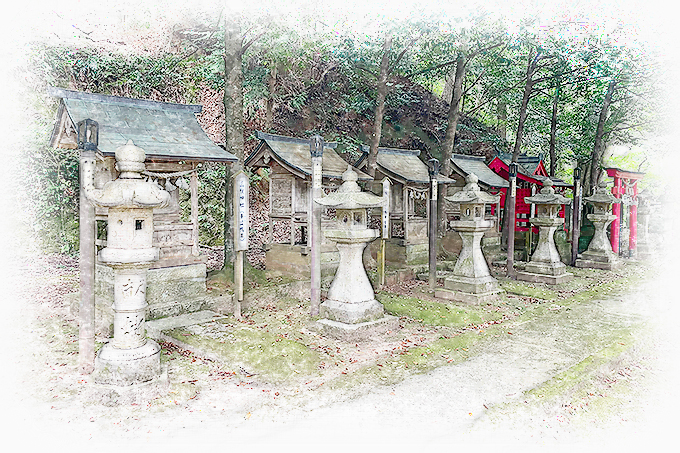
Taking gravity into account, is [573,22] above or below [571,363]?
above

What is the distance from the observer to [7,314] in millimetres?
9344

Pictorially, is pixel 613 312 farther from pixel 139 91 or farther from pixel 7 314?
pixel 139 91

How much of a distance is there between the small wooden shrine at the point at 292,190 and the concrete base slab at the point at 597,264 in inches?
326

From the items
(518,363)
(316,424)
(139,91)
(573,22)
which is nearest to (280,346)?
(316,424)

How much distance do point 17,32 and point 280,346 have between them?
14.0 metres

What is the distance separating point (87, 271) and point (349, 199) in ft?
13.5

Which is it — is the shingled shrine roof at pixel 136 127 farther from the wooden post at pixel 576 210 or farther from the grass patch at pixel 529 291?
the wooden post at pixel 576 210

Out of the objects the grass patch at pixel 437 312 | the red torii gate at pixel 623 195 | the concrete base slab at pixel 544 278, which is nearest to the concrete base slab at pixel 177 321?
the grass patch at pixel 437 312

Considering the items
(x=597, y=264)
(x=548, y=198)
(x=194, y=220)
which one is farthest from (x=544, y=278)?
(x=194, y=220)

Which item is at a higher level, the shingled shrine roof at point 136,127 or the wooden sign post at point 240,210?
the shingled shrine roof at point 136,127

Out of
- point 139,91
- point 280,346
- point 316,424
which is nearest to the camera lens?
point 316,424

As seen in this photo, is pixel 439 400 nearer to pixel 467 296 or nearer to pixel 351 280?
pixel 351 280

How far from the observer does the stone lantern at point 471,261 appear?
426 inches

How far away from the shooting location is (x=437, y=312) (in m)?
9.88
